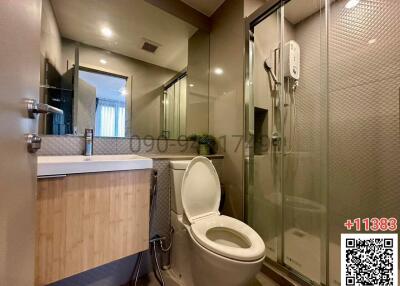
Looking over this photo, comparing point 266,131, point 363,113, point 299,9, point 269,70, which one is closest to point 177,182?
point 266,131

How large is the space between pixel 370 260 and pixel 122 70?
6.86 feet

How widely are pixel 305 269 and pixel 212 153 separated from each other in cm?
115

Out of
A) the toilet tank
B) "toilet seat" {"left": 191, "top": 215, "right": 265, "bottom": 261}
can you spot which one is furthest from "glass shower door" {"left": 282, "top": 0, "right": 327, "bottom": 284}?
the toilet tank

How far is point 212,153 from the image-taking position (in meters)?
1.77

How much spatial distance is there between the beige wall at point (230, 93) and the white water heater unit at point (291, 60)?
375mm

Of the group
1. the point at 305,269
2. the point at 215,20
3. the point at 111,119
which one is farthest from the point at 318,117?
the point at 111,119

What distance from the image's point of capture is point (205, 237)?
0.98 meters

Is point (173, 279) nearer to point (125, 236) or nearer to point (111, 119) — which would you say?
point (125, 236)

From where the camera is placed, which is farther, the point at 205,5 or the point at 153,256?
the point at 205,5

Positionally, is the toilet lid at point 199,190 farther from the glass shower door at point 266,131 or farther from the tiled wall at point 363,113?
the tiled wall at point 363,113

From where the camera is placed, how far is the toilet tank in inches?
48.8

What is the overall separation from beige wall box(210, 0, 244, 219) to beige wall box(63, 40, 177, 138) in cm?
56

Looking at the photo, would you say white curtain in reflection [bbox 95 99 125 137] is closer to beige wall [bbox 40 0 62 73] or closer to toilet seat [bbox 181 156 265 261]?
beige wall [bbox 40 0 62 73]

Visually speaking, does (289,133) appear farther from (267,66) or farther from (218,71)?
(218,71)
